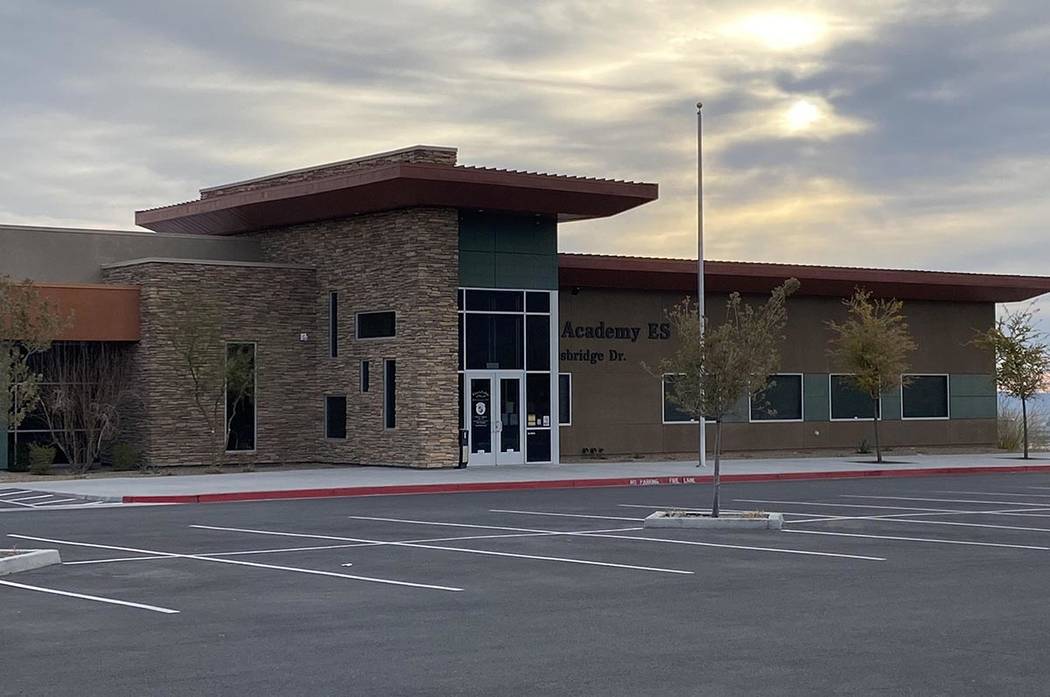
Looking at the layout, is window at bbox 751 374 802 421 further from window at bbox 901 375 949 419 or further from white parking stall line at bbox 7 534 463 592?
white parking stall line at bbox 7 534 463 592

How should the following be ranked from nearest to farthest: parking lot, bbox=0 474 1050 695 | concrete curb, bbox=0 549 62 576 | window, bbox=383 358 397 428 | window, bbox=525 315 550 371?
parking lot, bbox=0 474 1050 695 < concrete curb, bbox=0 549 62 576 < window, bbox=383 358 397 428 < window, bbox=525 315 550 371

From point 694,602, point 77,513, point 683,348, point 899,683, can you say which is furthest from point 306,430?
point 899,683

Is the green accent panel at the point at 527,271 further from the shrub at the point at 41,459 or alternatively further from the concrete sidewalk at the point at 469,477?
the shrub at the point at 41,459

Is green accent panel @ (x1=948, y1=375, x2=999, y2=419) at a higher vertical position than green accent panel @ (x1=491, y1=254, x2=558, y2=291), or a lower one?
lower

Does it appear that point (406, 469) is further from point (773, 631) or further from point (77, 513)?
point (773, 631)

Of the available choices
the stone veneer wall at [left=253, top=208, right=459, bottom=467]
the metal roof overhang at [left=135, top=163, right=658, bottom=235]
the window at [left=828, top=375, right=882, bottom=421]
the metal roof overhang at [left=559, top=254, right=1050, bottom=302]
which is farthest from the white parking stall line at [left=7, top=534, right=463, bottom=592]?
the window at [left=828, top=375, right=882, bottom=421]

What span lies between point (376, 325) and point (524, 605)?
74.4ft

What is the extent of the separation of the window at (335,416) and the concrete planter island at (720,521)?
16.6 metres

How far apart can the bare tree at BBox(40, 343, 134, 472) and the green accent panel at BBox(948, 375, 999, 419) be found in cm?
2598

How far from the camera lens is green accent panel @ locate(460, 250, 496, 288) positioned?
34719mm

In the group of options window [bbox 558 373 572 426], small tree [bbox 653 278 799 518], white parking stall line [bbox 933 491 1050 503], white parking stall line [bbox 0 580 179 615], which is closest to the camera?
white parking stall line [bbox 0 580 179 615]

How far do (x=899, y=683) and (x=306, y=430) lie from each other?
94.8 feet

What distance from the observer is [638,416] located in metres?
41.1

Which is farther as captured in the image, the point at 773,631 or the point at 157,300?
the point at 157,300
